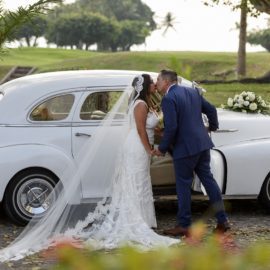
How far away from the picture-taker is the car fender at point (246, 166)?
24.2 feet

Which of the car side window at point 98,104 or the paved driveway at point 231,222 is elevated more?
the car side window at point 98,104

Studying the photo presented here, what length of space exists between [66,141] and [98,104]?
57 cm

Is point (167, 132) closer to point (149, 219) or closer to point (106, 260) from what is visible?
point (149, 219)

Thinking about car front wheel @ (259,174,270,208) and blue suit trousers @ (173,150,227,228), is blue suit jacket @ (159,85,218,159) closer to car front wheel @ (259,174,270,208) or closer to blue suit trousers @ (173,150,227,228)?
blue suit trousers @ (173,150,227,228)

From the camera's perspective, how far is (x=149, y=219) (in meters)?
6.89

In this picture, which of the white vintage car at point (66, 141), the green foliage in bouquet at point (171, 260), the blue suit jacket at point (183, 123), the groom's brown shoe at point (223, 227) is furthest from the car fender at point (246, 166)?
the green foliage in bouquet at point (171, 260)

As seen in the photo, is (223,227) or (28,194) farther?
(28,194)

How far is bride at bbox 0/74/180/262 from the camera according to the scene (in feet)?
21.7

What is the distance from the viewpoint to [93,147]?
22.9ft

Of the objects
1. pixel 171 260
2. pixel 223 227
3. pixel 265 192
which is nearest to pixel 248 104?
pixel 265 192

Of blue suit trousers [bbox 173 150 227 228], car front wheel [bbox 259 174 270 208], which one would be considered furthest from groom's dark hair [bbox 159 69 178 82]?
car front wheel [bbox 259 174 270 208]

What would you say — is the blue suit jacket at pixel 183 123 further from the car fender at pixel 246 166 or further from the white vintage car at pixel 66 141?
the car fender at pixel 246 166


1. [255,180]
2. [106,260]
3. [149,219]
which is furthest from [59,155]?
[106,260]

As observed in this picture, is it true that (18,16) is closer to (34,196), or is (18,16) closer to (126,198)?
(34,196)
